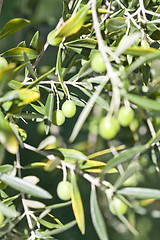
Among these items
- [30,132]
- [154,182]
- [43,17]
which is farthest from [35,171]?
[43,17]

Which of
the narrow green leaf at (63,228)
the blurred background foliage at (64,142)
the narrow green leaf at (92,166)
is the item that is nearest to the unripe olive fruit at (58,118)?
the narrow green leaf at (92,166)

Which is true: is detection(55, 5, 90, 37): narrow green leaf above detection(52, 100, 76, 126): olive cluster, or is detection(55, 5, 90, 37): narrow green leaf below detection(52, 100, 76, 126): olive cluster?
above

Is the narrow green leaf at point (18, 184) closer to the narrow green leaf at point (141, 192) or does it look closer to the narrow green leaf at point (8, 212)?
the narrow green leaf at point (8, 212)

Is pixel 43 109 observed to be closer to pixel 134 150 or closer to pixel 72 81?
pixel 72 81

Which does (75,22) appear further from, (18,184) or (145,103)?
(18,184)

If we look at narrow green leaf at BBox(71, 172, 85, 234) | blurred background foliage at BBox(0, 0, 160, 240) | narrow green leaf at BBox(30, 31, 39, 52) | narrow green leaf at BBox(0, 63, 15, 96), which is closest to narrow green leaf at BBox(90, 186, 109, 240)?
narrow green leaf at BBox(71, 172, 85, 234)

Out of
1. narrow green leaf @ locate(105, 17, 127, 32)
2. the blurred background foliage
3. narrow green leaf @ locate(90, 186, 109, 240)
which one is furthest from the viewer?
the blurred background foliage

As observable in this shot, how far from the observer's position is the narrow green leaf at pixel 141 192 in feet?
2.17

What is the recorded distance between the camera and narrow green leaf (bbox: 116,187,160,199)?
2.17 ft

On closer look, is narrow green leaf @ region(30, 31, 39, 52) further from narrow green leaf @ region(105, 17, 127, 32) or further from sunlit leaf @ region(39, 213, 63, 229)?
sunlit leaf @ region(39, 213, 63, 229)

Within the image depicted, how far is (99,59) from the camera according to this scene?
62cm

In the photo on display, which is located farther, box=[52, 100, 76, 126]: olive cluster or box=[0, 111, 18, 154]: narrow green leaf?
box=[52, 100, 76, 126]: olive cluster

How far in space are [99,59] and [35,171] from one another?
128cm

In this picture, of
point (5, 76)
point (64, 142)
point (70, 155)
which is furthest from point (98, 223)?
point (64, 142)
